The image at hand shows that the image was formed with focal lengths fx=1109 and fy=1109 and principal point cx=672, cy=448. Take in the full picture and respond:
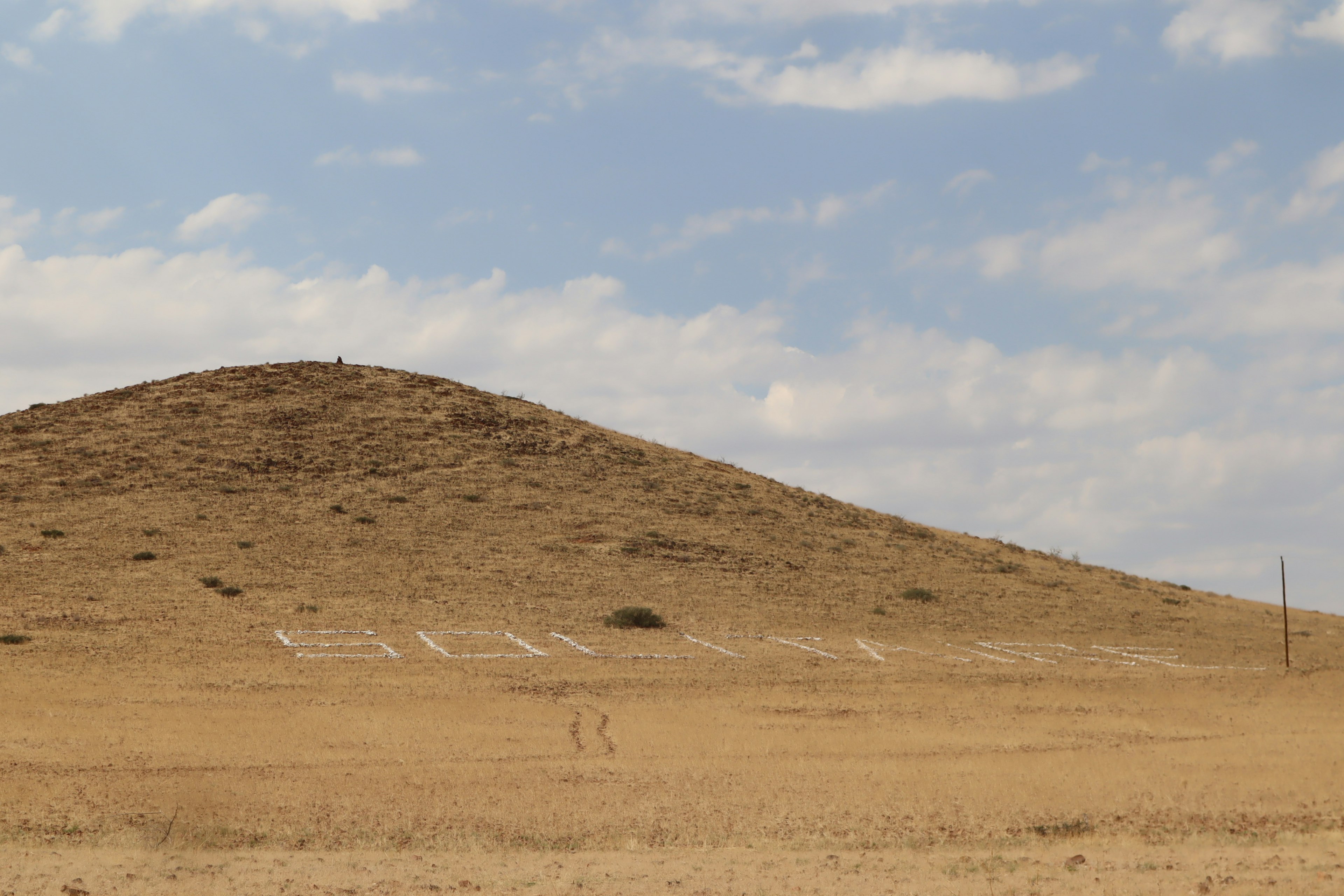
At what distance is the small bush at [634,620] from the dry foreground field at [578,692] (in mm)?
466

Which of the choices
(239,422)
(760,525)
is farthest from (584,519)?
(239,422)

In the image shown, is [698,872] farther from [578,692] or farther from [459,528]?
[459,528]

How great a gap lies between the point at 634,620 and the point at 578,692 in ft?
27.7

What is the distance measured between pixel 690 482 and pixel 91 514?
23.4 metres

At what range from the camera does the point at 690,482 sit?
4875cm

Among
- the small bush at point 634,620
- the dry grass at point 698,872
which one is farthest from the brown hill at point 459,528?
the dry grass at point 698,872

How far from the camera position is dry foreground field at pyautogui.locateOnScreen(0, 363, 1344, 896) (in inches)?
419

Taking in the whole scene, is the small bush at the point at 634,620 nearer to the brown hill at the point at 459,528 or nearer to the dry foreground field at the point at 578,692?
the dry foreground field at the point at 578,692

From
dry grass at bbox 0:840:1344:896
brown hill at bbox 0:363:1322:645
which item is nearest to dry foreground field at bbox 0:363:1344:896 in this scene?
dry grass at bbox 0:840:1344:896

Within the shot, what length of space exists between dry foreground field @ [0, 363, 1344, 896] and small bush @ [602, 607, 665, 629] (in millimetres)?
466

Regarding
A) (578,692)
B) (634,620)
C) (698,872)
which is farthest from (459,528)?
(698,872)

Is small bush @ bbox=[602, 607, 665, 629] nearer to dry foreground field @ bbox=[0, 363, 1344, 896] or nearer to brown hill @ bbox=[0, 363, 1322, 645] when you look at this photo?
dry foreground field @ bbox=[0, 363, 1344, 896]

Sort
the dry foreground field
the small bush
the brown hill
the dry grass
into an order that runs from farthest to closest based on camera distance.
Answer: the brown hill
the small bush
the dry foreground field
the dry grass

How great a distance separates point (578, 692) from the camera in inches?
805
